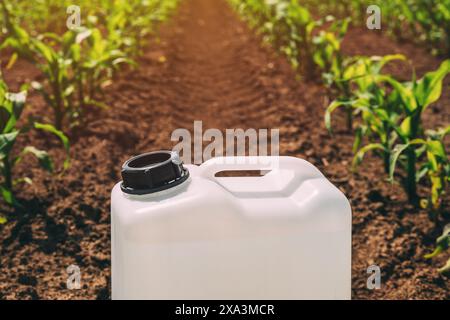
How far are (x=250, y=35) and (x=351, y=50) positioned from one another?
243 cm

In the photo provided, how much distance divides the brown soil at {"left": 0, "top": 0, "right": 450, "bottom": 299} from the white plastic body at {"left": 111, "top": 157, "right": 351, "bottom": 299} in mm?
1068

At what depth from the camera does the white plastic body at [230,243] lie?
55.4 inches

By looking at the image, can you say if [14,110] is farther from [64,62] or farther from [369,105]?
[369,105]

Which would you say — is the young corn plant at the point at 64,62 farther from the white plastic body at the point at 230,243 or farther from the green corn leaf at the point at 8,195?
the white plastic body at the point at 230,243

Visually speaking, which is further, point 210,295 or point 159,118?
point 159,118

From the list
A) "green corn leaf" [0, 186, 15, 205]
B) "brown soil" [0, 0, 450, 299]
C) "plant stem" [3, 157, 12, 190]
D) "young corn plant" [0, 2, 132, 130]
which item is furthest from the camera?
"young corn plant" [0, 2, 132, 130]

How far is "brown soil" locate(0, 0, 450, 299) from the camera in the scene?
2613 millimetres

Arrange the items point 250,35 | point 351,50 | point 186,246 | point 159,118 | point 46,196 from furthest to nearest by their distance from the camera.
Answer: point 250,35, point 351,50, point 159,118, point 46,196, point 186,246

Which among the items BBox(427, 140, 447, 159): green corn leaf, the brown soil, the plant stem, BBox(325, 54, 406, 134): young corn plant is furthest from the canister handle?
the plant stem

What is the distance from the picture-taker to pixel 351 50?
7.18 m

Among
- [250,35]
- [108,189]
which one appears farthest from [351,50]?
[108,189]

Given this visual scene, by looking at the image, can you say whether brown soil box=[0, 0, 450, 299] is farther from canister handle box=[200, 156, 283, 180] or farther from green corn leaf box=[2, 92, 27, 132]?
canister handle box=[200, 156, 283, 180]

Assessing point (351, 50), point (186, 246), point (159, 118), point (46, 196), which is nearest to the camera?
point (186, 246)
